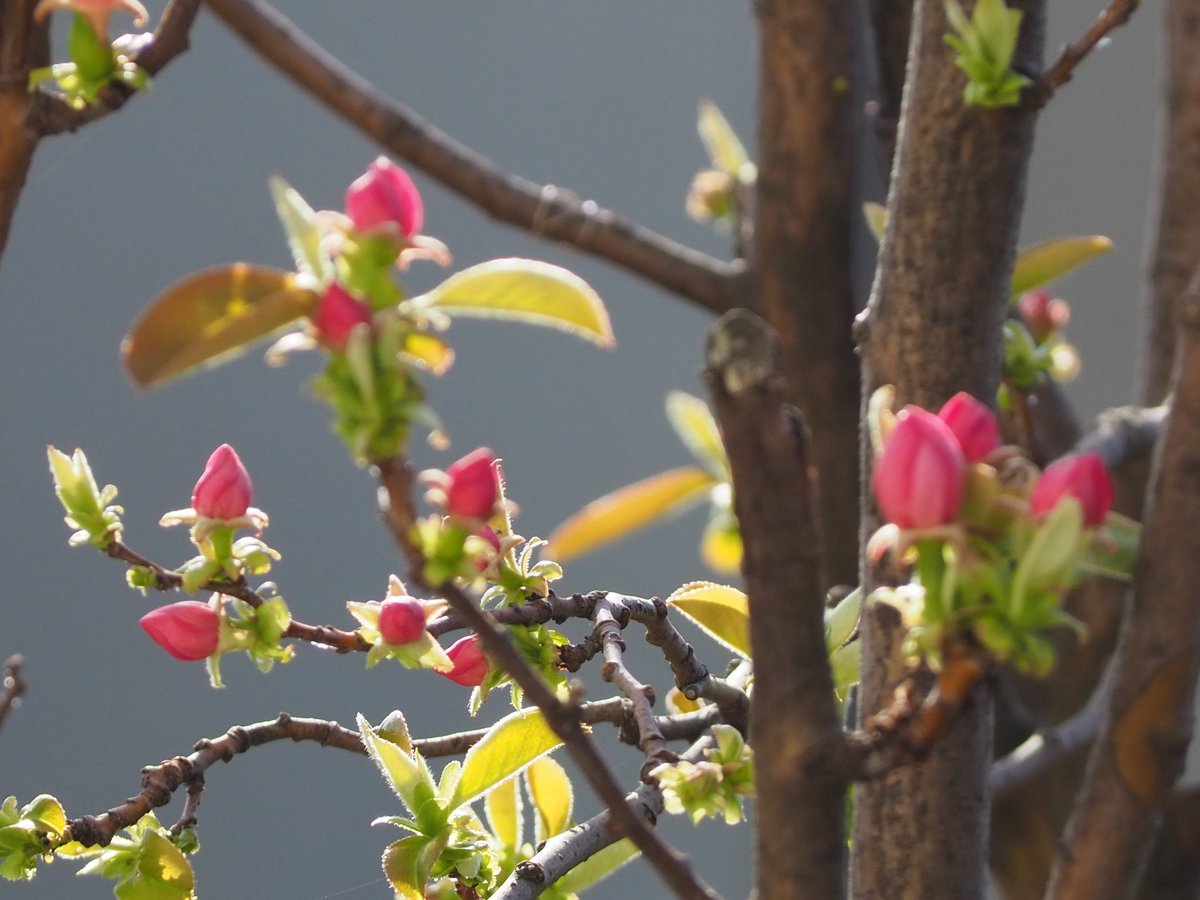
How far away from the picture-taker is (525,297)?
219 millimetres

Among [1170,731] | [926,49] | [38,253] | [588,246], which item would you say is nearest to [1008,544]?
[1170,731]

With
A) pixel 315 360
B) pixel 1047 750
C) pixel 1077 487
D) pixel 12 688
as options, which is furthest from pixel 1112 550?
pixel 315 360

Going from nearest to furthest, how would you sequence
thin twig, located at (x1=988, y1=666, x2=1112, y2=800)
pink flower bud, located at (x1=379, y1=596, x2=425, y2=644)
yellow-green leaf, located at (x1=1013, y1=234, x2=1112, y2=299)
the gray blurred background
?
pink flower bud, located at (x1=379, y1=596, x2=425, y2=644) → yellow-green leaf, located at (x1=1013, y1=234, x2=1112, y2=299) → thin twig, located at (x1=988, y1=666, x2=1112, y2=800) → the gray blurred background

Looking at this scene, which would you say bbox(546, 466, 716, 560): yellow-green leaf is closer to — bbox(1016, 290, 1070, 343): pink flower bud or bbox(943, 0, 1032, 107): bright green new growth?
bbox(943, 0, 1032, 107): bright green new growth

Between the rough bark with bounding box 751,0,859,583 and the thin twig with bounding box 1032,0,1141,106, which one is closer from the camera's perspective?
the thin twig with bounding box 1032,0,1141,106

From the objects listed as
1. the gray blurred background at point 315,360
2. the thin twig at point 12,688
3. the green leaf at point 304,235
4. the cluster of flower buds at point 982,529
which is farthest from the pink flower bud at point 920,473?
the gray blurred background at point 315,360

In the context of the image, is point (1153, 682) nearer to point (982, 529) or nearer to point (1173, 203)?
point (982, 529)

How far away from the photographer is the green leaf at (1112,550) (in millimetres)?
222

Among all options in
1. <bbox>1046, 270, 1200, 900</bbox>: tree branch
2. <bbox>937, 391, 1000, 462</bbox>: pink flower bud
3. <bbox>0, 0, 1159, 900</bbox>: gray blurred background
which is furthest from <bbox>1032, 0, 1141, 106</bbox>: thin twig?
<bbox>0, 0, 1159, 900</bbox>: gray blurred background

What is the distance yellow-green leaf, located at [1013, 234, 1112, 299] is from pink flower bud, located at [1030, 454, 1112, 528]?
0.34 m

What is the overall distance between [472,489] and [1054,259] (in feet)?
1.25

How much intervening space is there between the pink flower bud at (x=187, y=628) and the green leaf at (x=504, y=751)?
9cm

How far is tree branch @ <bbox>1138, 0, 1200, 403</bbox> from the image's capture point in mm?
734

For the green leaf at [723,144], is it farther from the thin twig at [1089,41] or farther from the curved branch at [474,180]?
the thin twig at [1089,41]
